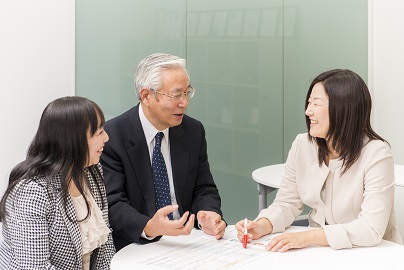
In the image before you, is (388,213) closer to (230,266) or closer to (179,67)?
(230,266)

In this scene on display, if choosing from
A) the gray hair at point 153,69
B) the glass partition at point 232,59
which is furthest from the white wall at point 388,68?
the gray hair at point 153,69

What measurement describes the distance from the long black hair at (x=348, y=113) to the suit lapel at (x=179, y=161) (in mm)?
685

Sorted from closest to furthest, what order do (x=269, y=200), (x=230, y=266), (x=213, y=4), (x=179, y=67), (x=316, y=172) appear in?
(x=230, y=266) < (x=316, y=172) < (x=179, y=67) < (x=213, y=4) < (x=269, y=200)

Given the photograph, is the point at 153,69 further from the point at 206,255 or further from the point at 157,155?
the point at 206,255

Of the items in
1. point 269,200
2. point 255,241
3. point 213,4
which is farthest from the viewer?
point 269,200

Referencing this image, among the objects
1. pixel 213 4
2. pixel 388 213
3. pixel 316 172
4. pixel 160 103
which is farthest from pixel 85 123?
pixel 213 4

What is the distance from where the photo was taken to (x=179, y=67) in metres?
2.80

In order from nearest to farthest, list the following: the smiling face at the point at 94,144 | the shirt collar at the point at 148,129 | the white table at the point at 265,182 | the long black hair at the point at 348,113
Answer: the smiling face at the point at 94,144
the long black hair at the point at 348,113
the shirt collar at the point at 148,129
the white table at the point at 265,182

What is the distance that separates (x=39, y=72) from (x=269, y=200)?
2.11m

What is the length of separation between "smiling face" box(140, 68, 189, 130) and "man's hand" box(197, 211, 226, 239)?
507 millimetres

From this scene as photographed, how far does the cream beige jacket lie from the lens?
228cm

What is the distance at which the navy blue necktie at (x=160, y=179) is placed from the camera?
2.74 m

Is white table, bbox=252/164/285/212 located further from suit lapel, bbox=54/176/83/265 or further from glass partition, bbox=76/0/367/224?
suit lapel, bbox=54/176/83/265

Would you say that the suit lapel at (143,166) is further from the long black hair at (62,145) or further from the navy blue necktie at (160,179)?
the long black hair at (62,145)
